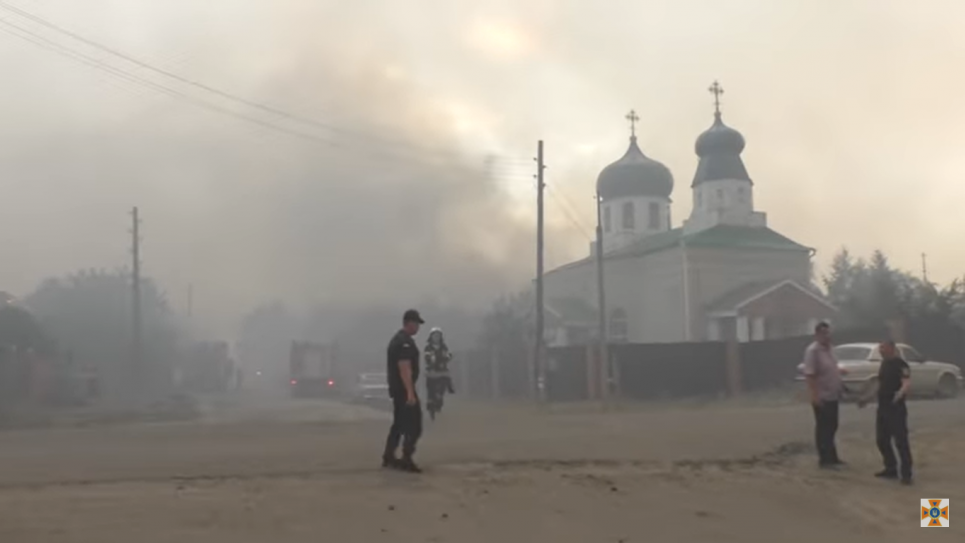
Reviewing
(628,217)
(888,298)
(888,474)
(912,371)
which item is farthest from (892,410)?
(628,217)

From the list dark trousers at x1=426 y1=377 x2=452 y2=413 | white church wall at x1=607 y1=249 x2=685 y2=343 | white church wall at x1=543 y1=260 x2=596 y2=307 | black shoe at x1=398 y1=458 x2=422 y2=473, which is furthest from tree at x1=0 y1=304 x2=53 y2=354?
black shoe at x1=398 y1=458 x2=422 y2=473

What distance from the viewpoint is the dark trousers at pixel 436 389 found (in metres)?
20.2

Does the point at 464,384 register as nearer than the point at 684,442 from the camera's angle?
No

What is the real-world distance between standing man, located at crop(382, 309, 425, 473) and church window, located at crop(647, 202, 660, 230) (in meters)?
59.9

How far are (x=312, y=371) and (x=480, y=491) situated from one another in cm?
4678

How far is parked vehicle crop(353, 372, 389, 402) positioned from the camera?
4583 cm

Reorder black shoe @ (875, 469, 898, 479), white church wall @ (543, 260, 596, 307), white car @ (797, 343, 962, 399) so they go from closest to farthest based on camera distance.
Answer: black shoe @ (875, 469, 898, 479) → white car @ (797, 343, 962, 399) → white church wall @ (543, 260, 596, 307)

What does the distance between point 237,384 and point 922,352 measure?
56784 mm

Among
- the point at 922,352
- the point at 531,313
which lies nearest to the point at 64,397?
the point at 531,313

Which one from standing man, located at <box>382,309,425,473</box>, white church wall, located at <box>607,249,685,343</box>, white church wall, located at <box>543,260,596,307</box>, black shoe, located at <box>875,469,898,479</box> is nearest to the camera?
standing man, located at <box>382,309,425,473</box>

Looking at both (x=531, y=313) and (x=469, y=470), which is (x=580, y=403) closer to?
(x=531, y=313)

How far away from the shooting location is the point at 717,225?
61469 mm

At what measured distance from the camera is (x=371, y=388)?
152 feet

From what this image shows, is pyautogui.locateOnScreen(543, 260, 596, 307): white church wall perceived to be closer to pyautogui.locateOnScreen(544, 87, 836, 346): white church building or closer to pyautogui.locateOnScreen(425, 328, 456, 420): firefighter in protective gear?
pyautogui.locateOnScreen(544, 87, 836, 346): white church building
